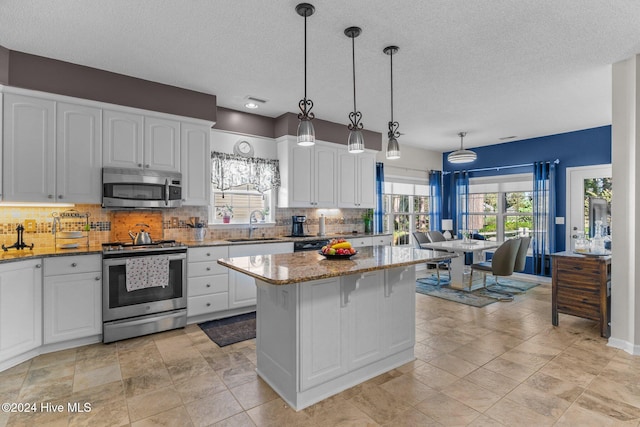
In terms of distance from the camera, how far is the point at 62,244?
351cm

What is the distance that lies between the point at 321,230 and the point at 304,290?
Answer: 3.25m

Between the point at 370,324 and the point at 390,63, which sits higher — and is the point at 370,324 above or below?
below

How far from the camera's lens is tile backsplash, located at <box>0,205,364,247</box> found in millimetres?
3391

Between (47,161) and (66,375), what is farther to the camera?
(47,161)

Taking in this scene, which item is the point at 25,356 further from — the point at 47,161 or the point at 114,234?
the point at 47,161

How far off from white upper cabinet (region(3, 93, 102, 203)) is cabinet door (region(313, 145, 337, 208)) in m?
2.85

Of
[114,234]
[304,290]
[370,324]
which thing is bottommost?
[370,324]

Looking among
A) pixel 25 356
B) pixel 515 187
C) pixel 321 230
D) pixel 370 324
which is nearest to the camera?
pixel 370 324

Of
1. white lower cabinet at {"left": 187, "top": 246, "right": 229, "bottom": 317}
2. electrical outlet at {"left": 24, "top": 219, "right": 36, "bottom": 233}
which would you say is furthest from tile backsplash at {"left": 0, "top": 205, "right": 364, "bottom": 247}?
white lower cabinet at {"left": 187, "top": 246, "right": 229, "bottom": 317}

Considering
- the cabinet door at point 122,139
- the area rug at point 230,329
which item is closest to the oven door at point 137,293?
the area rug at point 230,329

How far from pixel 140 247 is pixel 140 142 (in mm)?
1180

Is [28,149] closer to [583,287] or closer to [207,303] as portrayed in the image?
[207,303]

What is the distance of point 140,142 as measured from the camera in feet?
12.3

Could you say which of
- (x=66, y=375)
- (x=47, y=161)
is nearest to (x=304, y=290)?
(x=66, y=375)
